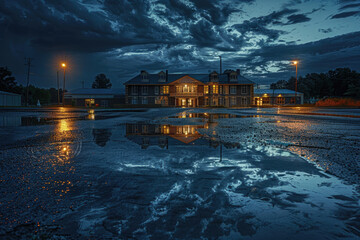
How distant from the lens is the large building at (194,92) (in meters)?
62.6

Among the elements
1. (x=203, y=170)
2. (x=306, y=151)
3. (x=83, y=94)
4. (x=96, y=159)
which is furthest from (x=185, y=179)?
(x=83, y=94)

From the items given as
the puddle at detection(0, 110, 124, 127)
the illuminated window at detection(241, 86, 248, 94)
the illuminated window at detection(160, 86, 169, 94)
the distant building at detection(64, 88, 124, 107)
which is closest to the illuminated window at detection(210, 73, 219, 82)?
the illuminated window at detection(241, 86, 248, 94)

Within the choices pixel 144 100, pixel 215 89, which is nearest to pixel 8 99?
pixel 144 100

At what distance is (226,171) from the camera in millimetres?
4016

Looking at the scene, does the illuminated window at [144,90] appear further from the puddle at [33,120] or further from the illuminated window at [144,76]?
the puddle at [33,120]

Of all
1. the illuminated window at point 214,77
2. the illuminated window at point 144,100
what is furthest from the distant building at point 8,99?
the illuminated window at point 214,77

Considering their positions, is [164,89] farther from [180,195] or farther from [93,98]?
[180,195]

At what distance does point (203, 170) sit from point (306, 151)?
3.17 metres

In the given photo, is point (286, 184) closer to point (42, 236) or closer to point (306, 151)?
point (306, 151)

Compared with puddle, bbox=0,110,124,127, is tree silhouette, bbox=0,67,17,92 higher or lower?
higher

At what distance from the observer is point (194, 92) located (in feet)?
205

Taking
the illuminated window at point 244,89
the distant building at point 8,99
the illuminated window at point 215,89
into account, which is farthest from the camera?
the illuminated window at point 215,89

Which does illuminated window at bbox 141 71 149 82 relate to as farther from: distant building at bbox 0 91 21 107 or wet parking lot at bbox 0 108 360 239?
wet parking lot at bbox 0 108 360 239

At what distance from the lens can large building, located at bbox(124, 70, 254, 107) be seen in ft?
205
